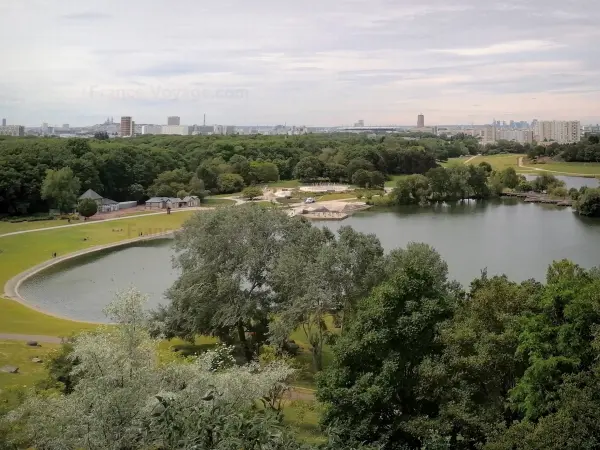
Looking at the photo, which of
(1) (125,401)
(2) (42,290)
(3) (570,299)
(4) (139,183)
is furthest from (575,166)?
(1) (125,401)

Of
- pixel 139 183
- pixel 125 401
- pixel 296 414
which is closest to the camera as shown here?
pixel 125 401

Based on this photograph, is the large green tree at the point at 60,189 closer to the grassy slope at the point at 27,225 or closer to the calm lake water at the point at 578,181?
the grassy slope at the point at 27,225

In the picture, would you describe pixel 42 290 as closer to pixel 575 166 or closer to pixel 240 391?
pixel 240 391

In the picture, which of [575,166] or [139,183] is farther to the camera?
[575,166]

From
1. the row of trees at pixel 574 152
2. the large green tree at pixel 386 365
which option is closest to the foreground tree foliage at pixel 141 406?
the large green tree at pixel 386 365

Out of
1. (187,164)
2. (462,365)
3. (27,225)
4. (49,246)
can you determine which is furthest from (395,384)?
(187,164)

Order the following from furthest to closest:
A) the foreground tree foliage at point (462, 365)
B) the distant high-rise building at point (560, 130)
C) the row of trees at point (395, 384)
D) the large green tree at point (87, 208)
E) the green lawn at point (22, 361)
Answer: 1. the distant high-rise building at point (560, 130)
2. the large green tree at point (87, 208)
3. the green lawn at point (22, 361)
4. the foreground tree foliage at point (462, 365)
5. the row of trees at point (395, 384)
